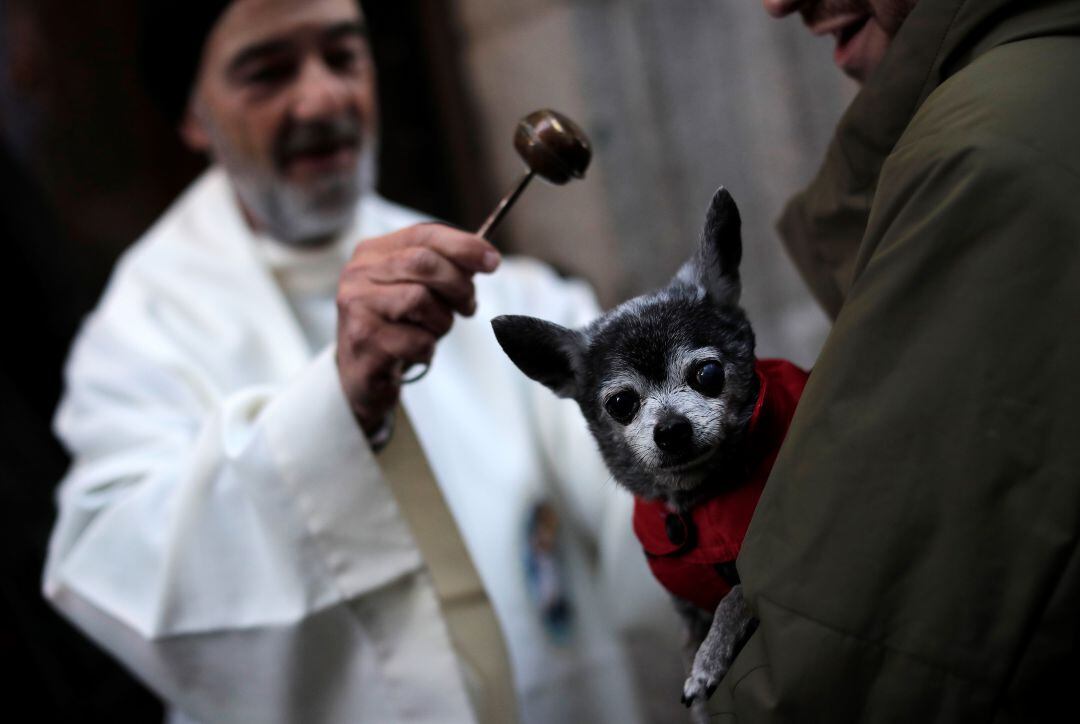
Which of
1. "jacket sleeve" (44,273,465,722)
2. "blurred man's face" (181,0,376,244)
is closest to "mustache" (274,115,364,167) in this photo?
"blurred man's face" (181,0,376,244)

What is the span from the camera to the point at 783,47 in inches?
47.9

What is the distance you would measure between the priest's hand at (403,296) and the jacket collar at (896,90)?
0.31 metres

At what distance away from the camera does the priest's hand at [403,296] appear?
0.90 metres

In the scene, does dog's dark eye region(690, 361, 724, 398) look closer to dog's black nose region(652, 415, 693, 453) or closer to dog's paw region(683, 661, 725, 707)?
dog's black nose region(652, 415, 693, 453)

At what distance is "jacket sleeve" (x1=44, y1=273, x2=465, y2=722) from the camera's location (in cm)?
111

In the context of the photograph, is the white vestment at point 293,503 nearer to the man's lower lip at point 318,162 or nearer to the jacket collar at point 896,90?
the man's lower lip at point 318,162

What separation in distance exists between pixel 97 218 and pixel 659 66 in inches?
67.9

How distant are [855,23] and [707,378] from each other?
340 mm

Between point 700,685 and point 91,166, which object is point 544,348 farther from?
point 91,166

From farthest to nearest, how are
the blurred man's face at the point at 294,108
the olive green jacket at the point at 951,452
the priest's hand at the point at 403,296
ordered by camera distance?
the blurred man's face at the point at 294,108
the priest's hand at the point at 403,296
the olive green jacket at the point at 951,452

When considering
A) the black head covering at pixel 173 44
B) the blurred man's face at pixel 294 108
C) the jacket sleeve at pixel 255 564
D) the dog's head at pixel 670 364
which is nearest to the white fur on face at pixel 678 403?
the dog's head at pixel 670 364

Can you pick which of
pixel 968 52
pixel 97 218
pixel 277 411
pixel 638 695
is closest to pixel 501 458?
pixel 638 695

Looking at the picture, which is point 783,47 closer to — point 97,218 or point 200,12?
point 200,12

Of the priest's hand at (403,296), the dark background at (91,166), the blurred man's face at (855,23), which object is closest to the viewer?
the blurred man's face at (855,23)
